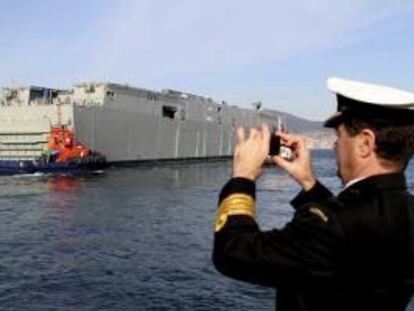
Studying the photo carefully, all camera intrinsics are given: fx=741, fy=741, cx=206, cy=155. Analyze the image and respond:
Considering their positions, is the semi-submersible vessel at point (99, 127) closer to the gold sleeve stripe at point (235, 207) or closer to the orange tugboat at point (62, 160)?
the orange tugboat at point (62, 160)

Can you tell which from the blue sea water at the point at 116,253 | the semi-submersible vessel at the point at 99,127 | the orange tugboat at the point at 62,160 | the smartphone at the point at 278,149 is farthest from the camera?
the semi-submersible vessel at the point at 99,127

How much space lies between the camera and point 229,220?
2.67 metres

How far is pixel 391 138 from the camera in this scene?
2693mm

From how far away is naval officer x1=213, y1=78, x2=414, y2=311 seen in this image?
8.31ft

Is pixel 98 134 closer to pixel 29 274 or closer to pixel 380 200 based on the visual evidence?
pixel 29 274

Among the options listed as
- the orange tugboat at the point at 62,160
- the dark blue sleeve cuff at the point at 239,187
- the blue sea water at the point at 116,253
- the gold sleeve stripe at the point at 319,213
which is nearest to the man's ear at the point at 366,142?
the gold sleeve stripe at the point at 319,213

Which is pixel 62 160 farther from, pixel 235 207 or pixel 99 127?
pixel 235 207

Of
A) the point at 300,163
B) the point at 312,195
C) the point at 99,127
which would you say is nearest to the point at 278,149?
the point at 300,163

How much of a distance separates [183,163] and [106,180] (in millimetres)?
35123

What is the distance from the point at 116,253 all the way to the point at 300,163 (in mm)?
17195

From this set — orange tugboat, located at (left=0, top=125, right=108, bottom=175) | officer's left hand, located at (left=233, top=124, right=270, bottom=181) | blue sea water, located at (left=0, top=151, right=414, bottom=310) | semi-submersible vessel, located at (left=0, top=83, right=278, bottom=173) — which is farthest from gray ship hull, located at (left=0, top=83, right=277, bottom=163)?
officer's left hand, located at (left=233, top=124, right=270, bottom=181)

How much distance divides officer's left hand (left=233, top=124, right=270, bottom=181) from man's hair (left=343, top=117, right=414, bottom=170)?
36 centimetres

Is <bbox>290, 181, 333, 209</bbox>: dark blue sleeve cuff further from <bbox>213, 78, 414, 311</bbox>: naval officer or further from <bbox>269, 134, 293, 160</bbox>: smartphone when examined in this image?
<bbox>213, 78, 414, 311</bbox>: naval officer

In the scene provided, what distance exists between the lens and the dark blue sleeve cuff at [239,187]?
9.05ft
